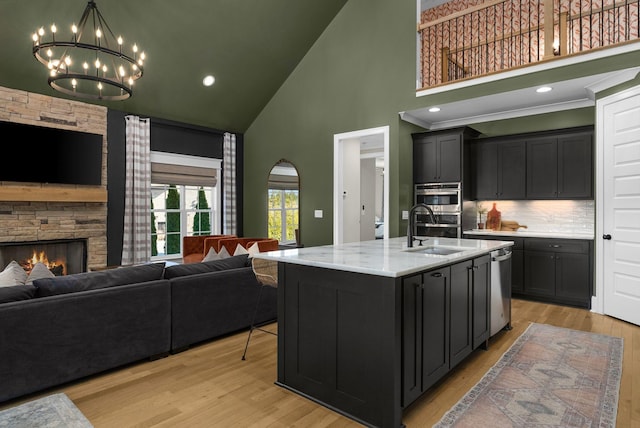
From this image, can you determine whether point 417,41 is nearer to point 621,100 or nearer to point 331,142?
point 331,142

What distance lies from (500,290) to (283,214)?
448 cm

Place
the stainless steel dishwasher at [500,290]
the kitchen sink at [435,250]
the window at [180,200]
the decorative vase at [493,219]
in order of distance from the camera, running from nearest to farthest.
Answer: the kitchen sink at [435,250] < the stainless steel dishwasher at [500,290] < the decorative vase at [493,219] < the window at [180,200]

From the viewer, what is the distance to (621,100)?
4.27m

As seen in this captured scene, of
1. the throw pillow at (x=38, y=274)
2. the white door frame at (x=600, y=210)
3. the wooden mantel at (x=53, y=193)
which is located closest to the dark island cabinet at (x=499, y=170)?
the white door frame at (x=600, y=210)

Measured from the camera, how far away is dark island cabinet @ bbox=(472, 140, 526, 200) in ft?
18.3

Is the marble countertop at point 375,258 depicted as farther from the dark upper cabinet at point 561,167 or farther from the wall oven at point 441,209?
the dark upper cabinet at point 561,167

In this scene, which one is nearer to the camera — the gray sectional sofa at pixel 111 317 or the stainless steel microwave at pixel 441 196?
the gray sectional sofa at pixel 111 317

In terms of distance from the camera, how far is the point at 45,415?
2354 mm

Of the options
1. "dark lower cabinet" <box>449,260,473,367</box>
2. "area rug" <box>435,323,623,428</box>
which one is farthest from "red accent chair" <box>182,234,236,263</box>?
"area rug" <box>435,323,623,428</box>

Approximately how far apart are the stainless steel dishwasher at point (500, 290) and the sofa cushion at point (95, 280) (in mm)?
2963

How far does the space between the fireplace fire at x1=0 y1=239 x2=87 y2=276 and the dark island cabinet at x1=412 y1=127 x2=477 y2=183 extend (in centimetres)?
522

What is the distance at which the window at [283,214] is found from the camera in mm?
7285

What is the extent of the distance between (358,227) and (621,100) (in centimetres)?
412

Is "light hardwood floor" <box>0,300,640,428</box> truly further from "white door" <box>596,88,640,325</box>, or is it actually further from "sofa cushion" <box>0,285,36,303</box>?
"white door" <box>596,88,640,325</box>
